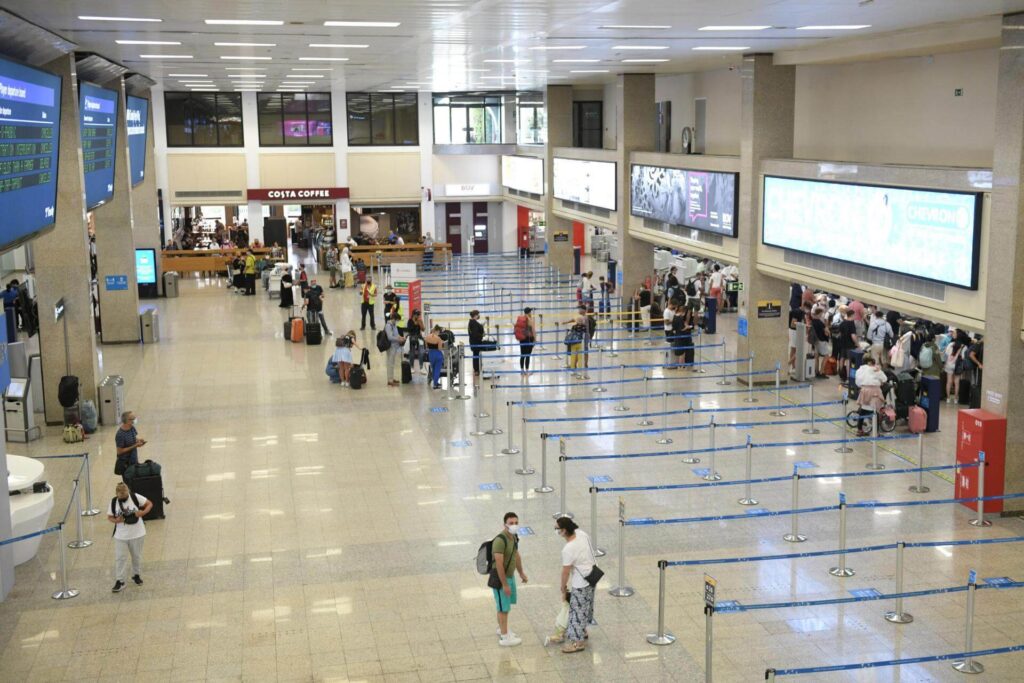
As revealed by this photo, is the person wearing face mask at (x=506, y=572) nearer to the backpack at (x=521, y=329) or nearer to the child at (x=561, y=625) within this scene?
the child at (x=561, y=625)

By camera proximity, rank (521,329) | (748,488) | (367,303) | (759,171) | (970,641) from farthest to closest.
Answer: (367,303)
(521,329)
(759,171)
(748,488)
(970,641)

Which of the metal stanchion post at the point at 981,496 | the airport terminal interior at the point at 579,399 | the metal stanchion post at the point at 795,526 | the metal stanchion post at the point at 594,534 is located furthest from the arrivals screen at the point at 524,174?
the metal stanchion post at the point at 594,534

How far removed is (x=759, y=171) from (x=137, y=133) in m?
15.4

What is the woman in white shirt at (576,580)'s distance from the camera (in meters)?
9.41

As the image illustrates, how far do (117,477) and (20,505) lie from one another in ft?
10.8

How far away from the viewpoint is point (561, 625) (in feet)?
31.8

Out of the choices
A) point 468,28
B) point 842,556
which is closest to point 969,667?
Result: point 842,556

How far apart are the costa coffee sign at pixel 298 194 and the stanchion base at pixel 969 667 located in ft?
120

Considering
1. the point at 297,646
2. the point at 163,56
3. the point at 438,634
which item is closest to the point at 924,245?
the point at 438,634

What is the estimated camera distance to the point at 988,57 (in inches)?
631

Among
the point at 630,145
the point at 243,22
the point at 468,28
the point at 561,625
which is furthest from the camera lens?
the point at 630,145

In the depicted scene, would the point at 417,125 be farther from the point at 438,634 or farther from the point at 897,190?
the point at 438,634

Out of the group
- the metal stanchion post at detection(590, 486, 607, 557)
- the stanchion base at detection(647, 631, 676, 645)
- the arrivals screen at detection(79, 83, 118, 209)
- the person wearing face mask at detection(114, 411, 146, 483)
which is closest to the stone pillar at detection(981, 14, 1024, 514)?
the metal stanchion post at detection(590, 486, 607, 557)

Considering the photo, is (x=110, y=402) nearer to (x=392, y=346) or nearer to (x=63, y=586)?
(x=392, y=346)
